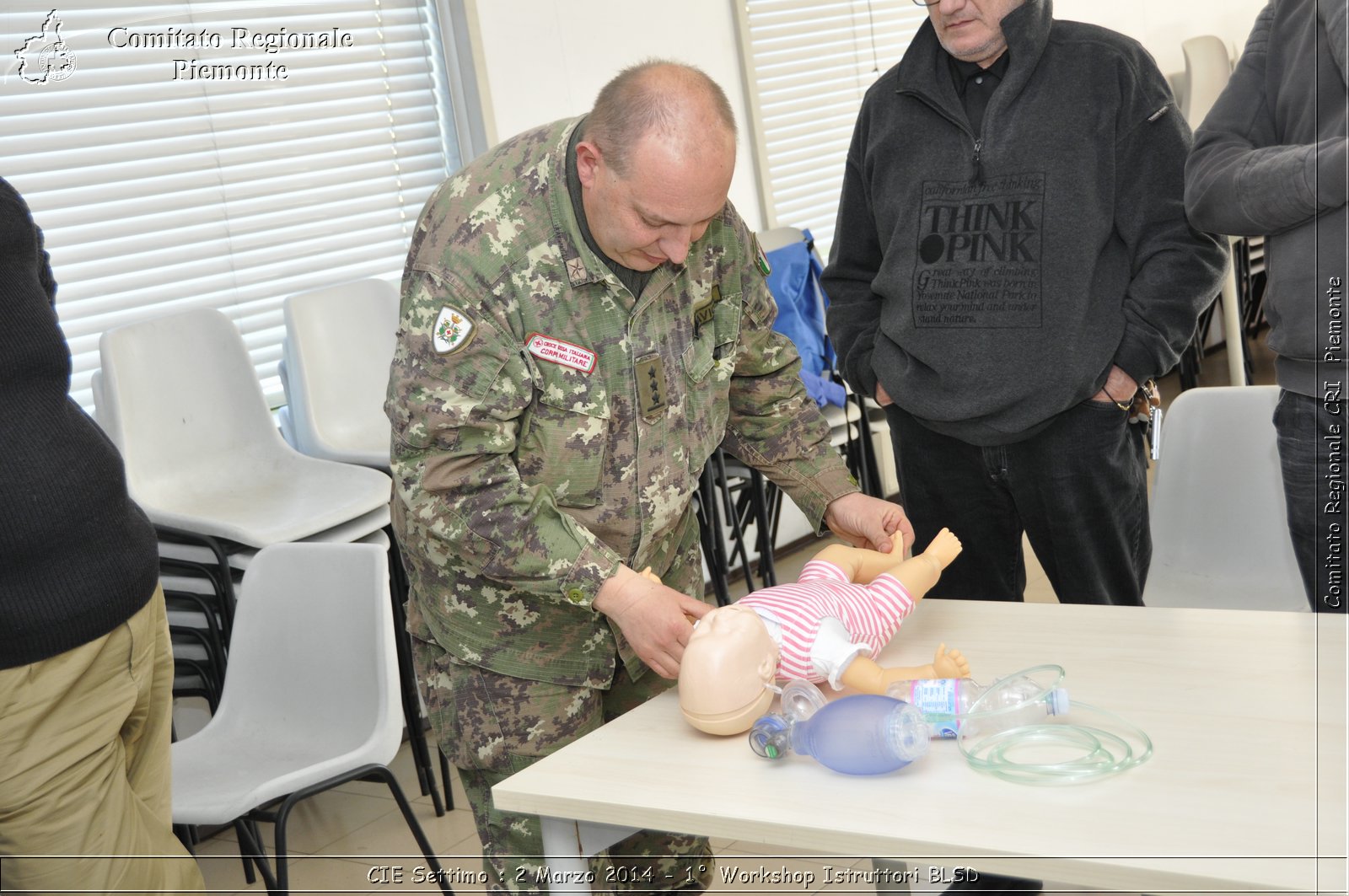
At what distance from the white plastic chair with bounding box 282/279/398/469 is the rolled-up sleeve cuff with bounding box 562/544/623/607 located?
2120 mm

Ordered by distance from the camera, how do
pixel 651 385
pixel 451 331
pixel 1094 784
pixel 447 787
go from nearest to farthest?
1. pixel 1094 784
2. pixel 451 331
3. pixel 651 385
4. pixel 447 787

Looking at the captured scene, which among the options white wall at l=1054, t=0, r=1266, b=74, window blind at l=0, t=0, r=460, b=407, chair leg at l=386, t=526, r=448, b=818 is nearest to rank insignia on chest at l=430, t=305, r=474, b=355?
chair leg at l=386, t=526, r=448, b=818

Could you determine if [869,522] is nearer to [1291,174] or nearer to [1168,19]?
[1291,174]

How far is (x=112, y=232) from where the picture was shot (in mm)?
3541

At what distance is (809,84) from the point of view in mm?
5613

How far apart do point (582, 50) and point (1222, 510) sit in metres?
3.06

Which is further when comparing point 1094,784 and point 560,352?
point 560,352

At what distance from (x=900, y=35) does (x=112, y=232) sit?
13.2 ft

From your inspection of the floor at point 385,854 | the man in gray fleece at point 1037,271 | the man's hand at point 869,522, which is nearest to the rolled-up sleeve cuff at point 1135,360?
the man in gray fleece at point 1037,271

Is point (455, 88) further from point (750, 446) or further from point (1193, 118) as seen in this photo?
point (1193, 118)

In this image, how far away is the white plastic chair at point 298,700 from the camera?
88.6 inches

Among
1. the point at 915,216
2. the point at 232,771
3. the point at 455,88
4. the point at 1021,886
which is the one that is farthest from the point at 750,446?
the point at 455,88

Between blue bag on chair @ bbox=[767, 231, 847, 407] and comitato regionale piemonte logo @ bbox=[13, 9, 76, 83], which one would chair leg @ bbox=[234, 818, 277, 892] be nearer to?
comitato regionale piemonte logo @ bbox=[13, 9, 76, 83]

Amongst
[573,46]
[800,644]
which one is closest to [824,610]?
[800,644]
